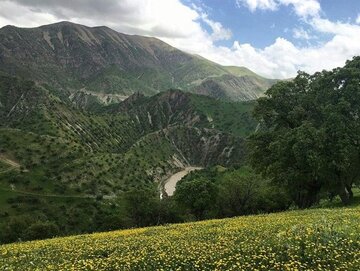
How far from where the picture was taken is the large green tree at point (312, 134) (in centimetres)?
4416

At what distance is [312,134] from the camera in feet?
147

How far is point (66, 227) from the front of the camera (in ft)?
480

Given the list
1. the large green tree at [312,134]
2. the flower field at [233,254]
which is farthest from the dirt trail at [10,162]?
the flower field at [233,254]

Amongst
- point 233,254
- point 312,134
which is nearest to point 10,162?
point 312,134

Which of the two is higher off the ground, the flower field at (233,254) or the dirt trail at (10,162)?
the dirt trail at (10,162)

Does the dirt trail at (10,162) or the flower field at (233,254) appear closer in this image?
the flower field at (233,254)

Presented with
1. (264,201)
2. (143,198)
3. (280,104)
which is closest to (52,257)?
(280,104)

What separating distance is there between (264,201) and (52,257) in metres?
74.3

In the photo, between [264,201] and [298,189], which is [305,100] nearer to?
[298,189]

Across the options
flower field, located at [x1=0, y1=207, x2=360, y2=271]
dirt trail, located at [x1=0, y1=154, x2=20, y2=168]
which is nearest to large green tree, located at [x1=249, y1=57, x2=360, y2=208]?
flower field, located at [x1=0, y1=207, x2=360, y2=271]

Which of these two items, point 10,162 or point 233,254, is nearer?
point 233,254

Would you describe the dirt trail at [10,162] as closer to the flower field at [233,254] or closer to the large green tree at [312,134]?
the large green tree at [312,134]

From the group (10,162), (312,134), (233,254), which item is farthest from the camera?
(10,162)

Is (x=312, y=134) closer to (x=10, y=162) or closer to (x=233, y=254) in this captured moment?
(x=233, y=254)
